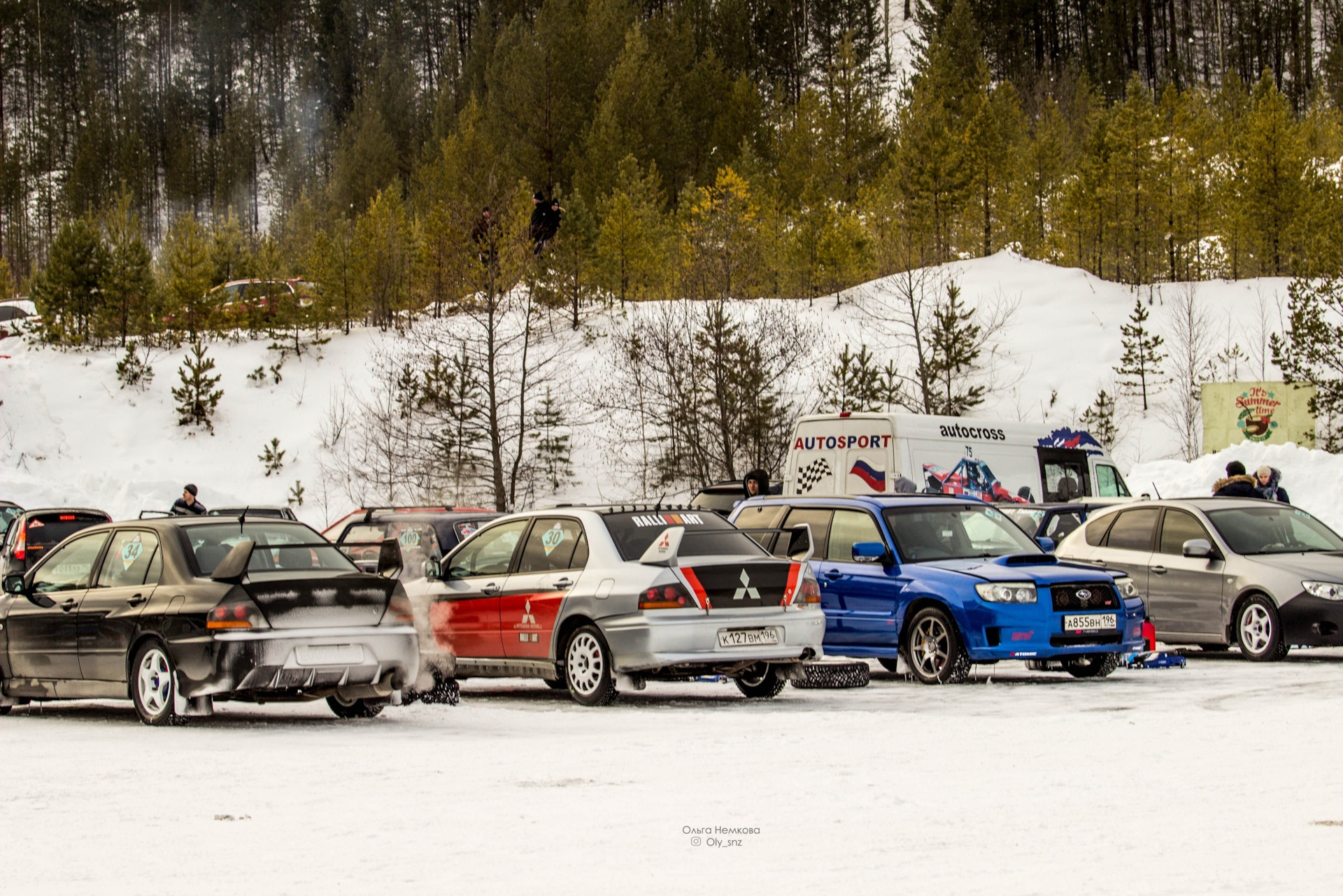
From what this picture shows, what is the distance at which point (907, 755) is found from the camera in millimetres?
8141

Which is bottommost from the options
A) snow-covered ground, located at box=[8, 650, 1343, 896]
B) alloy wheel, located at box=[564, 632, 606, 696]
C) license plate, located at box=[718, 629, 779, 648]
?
snow-covered ground, located at box=[8, 650, 1343, 896]

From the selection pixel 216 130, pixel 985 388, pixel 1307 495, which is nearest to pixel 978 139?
pixel 985 388

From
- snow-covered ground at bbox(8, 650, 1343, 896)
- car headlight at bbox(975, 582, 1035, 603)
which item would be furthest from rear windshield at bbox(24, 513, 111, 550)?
car headlight at bbox(975, 582, 1035, 603)

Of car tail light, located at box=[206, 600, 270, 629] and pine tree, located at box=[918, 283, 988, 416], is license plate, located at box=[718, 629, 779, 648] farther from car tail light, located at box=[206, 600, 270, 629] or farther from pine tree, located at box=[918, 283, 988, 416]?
pine tree, located at box=[918, 283, 988, 416]

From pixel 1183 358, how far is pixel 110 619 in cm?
3814

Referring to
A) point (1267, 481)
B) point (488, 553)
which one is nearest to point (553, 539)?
point (488, 553)

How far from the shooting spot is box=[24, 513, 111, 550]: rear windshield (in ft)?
63.6

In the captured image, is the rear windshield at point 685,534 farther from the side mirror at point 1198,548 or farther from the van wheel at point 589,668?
the side mirror at point 1198,548

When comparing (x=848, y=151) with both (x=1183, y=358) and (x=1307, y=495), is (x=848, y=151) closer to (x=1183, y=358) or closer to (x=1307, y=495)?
(x=1183, y=358)

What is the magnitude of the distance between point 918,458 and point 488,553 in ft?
34.3

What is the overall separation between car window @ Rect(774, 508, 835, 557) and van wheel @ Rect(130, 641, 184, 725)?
5.79m

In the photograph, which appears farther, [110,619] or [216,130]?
[216,130]

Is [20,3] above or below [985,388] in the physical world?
above

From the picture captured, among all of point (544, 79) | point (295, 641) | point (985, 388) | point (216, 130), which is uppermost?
point (216, 130)
